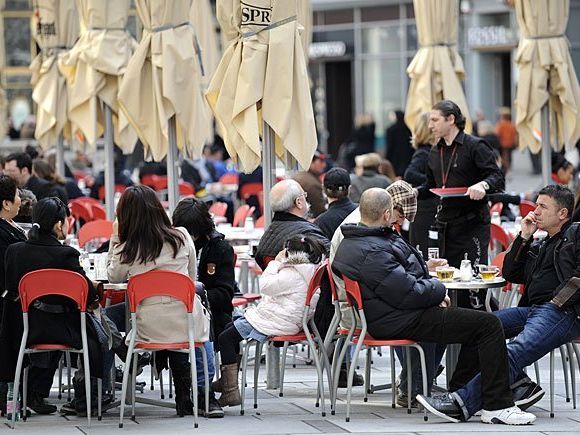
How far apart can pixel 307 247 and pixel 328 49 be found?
111 feet

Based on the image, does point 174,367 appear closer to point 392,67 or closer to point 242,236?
point 242,236

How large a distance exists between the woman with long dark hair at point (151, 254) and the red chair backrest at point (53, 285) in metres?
0.34

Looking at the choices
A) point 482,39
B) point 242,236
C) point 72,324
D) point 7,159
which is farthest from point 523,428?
point 482,39

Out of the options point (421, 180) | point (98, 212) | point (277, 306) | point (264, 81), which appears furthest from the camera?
point (98, 212)

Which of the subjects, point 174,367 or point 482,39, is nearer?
point 174,367

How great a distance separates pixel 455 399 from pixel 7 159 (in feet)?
20.4

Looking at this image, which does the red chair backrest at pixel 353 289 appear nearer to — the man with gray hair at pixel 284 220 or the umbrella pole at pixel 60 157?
the man with gray hair at pixel 284 220

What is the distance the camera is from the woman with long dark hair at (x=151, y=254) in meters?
8.88

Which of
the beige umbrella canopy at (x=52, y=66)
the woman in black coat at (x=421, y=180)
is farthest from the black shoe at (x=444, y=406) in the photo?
the beige umbrella canopy at (x=52, y=66)

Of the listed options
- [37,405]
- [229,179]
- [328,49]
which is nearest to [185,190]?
[229,179]

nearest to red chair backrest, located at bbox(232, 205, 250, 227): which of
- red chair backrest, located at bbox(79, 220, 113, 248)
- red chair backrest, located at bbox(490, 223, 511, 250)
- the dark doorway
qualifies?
red chair backrest, located at bbox(79, 220, 113, 248)

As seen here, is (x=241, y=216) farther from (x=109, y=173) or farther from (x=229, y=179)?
(x=229, y=179)

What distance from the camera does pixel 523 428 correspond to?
338 inches

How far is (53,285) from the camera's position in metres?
8.77
